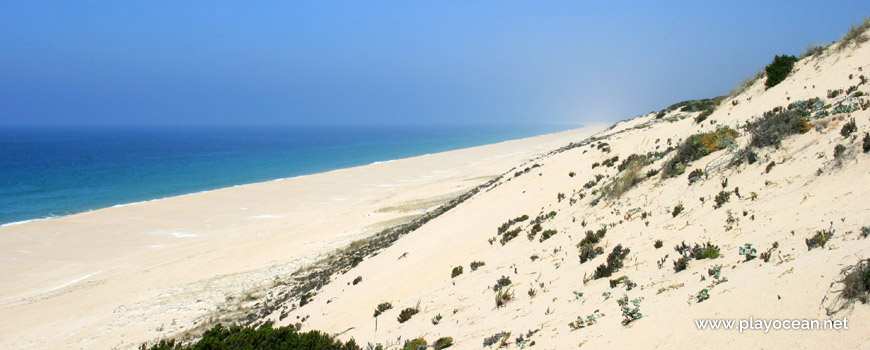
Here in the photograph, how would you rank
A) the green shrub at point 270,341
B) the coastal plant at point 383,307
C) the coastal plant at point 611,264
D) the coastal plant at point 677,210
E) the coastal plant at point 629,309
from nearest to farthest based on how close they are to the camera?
1. the coastal plant at point 629,309
2. the green shrub at point 270,341
3. the coastal plant at point 611,264
4. the coastal plant at point 677,210
5. the coastal plant at point 383,307

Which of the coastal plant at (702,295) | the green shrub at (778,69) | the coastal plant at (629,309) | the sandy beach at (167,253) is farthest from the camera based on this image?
the sandy beach at (167,253)

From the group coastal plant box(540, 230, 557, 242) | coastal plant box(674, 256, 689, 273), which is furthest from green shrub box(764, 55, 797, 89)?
coastal plant box(674, 256, 689, 273)

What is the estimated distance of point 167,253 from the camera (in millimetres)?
28703

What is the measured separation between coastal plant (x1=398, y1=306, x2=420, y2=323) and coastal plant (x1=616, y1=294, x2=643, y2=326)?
4777 mm

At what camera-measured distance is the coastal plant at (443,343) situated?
7.57 meters

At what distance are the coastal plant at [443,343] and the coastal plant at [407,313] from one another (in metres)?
2.08

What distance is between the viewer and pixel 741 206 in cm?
868

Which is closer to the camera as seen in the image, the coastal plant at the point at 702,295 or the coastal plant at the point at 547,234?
the coastal plant at the point at 702,295

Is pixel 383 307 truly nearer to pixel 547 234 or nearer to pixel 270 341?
pixel 270 341

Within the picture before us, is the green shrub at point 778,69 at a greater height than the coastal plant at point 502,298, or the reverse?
the green shrub at point 778,69

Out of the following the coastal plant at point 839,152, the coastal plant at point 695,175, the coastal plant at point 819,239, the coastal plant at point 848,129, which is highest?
the coastal plant at point 848,129

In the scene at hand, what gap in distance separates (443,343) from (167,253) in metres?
27.6

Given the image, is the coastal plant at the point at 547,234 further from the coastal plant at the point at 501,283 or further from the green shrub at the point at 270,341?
Result: the green shrub at the point at 270,341

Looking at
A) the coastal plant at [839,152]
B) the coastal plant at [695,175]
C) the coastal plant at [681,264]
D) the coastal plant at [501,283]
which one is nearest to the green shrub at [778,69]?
the coastal plant at [695,175]
